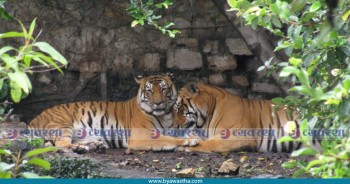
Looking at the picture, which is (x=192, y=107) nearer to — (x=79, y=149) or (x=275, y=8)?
(x=79, y=149)

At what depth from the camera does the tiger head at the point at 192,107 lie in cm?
804

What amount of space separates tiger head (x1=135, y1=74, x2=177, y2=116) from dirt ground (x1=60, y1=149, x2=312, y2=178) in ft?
1.99

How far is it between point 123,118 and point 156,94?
59cm

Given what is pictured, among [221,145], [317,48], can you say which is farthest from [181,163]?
[317,48]

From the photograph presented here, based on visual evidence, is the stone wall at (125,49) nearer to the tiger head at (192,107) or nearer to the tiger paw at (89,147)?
the tiger head at (192,107)

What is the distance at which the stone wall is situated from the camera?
8.48 meters

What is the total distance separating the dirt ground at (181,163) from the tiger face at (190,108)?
67 cm

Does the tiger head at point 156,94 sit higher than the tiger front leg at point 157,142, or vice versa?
the tiger head at point 156,94

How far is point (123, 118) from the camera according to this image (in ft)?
27.5

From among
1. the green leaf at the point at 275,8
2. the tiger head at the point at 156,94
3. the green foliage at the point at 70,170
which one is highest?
the green leaf at the point at 275,8

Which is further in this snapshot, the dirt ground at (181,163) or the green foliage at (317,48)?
the dirt ground at (181,163)

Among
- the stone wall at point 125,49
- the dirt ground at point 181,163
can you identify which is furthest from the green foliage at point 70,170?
the stone wall at point 125,49

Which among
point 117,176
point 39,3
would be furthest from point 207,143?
point 39,3

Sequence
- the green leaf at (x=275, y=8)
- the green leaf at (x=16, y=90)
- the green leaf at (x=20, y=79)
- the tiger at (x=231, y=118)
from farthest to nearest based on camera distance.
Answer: the tiger at (x=231, y=118), the green leaf at (x=275, y=8), the green leaf at (x=16, y=90), the green leaf at (x=20, y=79)
